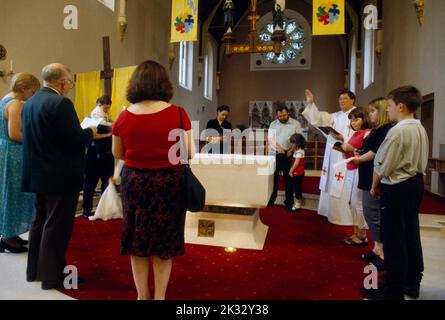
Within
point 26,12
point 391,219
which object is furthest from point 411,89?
point 26,12

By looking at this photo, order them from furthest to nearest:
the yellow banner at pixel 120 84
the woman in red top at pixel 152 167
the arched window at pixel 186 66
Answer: the arched window at pixel 186 66
the yellow banner at pixel 120 84
the woman in red top at pixel 152 167

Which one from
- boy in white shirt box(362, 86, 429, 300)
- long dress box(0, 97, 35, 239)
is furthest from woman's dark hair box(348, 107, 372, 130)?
long dress box(0, 97, 35, 239)

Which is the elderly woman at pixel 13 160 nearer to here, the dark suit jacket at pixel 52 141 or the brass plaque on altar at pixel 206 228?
the dark suit jacket at pixel 52 141

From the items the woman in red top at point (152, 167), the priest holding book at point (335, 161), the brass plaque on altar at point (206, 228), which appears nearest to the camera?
the woman in red top at point (152, 167)

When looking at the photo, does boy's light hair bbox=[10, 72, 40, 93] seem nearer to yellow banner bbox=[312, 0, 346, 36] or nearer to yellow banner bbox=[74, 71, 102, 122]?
yellow banner bbox=[74, 71, 102, 122]

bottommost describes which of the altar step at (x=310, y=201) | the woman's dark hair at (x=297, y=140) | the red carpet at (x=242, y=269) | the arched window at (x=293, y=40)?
the red carpet at (x=242, y=269)

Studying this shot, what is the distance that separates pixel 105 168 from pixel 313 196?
3.24 meters

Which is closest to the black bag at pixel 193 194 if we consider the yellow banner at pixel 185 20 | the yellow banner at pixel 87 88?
the yellow banner at pixel 87 88

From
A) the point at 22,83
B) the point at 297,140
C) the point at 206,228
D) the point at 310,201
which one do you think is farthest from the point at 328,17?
the point at 22,83

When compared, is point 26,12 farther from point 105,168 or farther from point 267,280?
point 267,280

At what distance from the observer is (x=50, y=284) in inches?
90.7

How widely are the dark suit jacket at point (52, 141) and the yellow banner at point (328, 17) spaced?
5406 millimetres

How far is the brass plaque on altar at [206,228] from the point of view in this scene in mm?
3432
